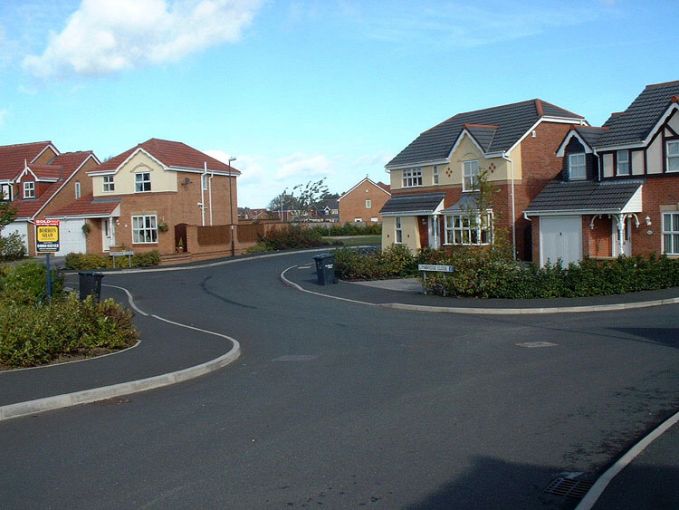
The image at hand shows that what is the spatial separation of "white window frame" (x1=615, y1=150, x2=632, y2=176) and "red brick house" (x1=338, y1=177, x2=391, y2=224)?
66314mm

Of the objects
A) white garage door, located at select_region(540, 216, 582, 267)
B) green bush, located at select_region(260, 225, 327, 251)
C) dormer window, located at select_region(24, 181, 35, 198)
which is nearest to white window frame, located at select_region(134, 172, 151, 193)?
green bush, located at select_region(260, 225, 327, 251)

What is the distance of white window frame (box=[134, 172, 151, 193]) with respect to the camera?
162 ft

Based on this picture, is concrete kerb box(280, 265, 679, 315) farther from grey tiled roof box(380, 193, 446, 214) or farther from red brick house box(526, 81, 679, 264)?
grey tiled roof box(380, 193, 446, 214)

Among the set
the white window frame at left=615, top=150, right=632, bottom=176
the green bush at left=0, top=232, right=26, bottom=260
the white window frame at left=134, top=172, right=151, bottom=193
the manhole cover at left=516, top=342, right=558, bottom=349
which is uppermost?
the white window frame at left=134, top=172, right=151, bottom=193

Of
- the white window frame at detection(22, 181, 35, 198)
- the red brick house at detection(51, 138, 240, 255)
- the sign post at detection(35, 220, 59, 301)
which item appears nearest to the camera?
the sign post at detection(35, 220, 59, 301)

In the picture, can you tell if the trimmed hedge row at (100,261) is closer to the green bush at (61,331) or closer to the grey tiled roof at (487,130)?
the grey tiled roof at (487,130)

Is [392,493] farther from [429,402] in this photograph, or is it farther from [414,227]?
[414,227]

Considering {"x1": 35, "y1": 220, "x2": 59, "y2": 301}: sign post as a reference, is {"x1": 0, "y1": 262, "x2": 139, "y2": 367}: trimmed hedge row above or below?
below

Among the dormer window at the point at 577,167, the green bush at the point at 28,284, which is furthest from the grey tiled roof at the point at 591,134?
the green bush at the point at 28,284

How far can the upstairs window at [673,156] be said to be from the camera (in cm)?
2973

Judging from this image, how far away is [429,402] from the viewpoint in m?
10.0

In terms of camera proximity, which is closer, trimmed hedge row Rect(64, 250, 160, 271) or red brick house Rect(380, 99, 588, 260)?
red brick house Rect(380, 99, 588, 260)

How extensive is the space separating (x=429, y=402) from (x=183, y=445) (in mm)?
3308

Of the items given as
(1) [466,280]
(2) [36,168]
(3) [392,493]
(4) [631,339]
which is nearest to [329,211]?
(2) [36,168]
